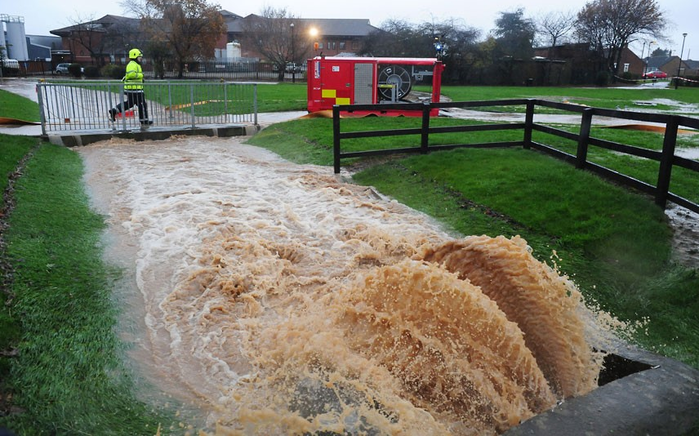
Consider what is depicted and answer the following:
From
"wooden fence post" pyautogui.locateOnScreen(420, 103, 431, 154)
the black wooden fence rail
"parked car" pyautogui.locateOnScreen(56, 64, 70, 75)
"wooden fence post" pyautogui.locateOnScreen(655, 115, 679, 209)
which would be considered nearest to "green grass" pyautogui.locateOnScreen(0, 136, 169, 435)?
the black wooden fence rail

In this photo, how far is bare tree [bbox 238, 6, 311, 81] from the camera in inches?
2138

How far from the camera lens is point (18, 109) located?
2136cm

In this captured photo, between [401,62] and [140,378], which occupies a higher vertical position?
[401,62]

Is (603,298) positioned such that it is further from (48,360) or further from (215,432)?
(48,360)

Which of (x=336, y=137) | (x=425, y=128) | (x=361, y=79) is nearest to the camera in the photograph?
(x=336, y=137)

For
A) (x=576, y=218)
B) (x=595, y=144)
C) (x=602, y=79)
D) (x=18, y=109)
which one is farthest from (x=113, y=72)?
(x=576, y=218)

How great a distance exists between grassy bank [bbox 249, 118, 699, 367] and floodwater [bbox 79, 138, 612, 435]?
2.01 ft

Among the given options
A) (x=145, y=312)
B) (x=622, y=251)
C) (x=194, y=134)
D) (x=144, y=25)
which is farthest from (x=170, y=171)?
(x=144, y=25)

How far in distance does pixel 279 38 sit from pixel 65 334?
55.1 meters

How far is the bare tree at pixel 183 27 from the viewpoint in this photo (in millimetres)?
51688

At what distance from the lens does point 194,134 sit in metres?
16.3

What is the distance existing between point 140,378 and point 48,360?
0.71m

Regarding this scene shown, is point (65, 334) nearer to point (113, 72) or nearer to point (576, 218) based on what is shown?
point (576, 218)

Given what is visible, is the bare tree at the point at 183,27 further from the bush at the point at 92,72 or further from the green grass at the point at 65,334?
the green grass at the point at 65,334
